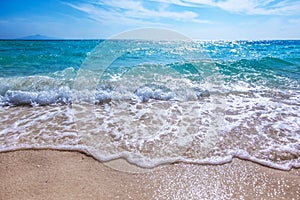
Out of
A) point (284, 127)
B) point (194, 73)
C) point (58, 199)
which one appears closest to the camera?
point (58, 199)

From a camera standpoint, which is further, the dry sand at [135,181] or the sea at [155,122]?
the sea at [155,122]

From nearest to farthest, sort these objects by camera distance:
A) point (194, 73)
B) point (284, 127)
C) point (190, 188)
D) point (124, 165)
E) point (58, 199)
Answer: point (58, 199), point (190, 188), point (124, 165), point (284, 127), point (194, 73)

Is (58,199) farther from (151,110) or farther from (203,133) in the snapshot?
(151,110)

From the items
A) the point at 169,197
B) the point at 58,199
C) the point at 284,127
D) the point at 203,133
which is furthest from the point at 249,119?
the point at 58,199

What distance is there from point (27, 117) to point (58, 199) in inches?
101

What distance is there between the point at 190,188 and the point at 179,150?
29.4 inches

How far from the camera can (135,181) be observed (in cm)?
224

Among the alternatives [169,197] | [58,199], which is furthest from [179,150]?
[58,199]

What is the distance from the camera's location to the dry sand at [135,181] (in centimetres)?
204

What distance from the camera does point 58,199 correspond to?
194 cm

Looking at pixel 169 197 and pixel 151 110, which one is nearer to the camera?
pixel 169 197

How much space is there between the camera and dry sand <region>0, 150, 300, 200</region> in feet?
6.71

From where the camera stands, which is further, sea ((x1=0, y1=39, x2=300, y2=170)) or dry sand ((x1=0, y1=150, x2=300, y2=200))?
sea ((x1=0, y1=39, x2=300, y2=170))

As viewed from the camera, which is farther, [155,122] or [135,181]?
[155,122]
